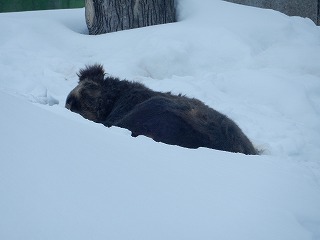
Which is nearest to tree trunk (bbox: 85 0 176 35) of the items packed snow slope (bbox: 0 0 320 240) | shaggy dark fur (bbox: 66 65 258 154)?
packed snow slope (bbox: 0 0 320 240)

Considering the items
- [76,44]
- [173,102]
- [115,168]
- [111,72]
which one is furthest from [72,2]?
[115,168]

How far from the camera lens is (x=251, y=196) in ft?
8.66

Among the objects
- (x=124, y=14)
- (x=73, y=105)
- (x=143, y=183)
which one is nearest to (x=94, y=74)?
(x=73, y=105)

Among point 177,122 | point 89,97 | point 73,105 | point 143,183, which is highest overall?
point 143,183

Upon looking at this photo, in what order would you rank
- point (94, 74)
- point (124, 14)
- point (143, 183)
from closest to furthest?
1. point (143, 183)
2. point (94, 74)
3. point (124, 14)

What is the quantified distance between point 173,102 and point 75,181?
8.93ft

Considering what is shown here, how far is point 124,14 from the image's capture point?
852cm

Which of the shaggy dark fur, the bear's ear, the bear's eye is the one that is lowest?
the bear's eye

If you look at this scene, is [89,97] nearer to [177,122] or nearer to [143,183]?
[177,122]

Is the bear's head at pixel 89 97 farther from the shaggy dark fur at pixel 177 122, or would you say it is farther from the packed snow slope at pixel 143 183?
the packed snow slope at pixel 143 183

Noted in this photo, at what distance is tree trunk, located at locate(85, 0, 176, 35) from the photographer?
8.45 m

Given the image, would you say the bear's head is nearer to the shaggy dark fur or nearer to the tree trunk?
the shaggy dark fur

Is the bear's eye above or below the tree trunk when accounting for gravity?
A: below

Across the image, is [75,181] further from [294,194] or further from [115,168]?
[294,194]
